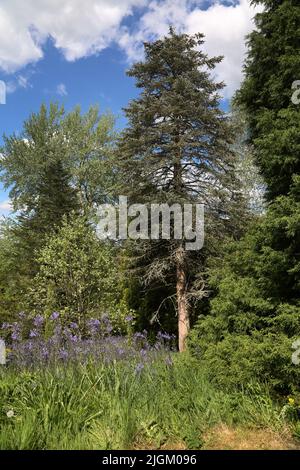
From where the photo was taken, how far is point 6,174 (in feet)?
85.9

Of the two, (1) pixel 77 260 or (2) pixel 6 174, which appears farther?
(2) pixel 6 174

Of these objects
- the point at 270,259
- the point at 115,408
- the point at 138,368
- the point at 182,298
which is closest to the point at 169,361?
the point at 138,368

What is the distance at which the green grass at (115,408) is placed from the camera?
3.51 metres

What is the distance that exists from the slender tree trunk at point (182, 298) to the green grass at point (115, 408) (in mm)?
6959

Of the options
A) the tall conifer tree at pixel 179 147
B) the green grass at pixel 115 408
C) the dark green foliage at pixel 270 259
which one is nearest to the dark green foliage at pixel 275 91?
the dark green foliage at pixel 270 259

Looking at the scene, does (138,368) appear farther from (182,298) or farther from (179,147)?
(179,147)

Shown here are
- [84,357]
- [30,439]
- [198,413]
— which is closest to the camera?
[30,439]

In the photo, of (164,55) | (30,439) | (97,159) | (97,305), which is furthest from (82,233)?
(97,159)

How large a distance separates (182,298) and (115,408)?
8403 mm

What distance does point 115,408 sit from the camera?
12.8 feet

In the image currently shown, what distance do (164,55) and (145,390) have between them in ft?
38.5

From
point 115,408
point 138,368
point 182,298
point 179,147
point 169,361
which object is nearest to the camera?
point 115,408

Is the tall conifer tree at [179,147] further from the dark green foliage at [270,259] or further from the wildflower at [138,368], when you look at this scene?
the wildflower at [138,368]
